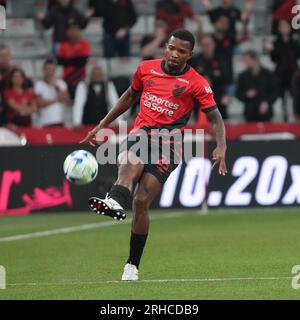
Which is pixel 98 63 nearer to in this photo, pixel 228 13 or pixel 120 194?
pixel 228 13

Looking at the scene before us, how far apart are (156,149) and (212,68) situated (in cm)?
A: 1065

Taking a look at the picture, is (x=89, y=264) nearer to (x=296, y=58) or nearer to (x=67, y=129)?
(x=67, y=129)

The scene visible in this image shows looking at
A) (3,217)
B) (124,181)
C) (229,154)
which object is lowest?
(3,217)

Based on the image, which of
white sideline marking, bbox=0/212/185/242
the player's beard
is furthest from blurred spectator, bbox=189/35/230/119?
the player's beard

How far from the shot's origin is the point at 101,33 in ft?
79.4

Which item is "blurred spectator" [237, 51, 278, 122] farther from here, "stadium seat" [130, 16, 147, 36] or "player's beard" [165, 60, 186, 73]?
"player's beard" [165, 60, 186, 73]

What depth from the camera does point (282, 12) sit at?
72.7 ft

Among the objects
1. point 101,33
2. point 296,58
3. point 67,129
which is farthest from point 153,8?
point 67,129

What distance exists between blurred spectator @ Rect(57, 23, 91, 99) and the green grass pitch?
11.8ft

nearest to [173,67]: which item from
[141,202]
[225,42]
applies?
[141,202]

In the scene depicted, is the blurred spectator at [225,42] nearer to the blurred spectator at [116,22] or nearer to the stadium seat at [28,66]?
the blurred spectator at [116,22]

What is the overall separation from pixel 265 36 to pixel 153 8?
2.62 metres

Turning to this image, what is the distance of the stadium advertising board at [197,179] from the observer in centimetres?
1855

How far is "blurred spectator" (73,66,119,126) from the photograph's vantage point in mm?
20281
